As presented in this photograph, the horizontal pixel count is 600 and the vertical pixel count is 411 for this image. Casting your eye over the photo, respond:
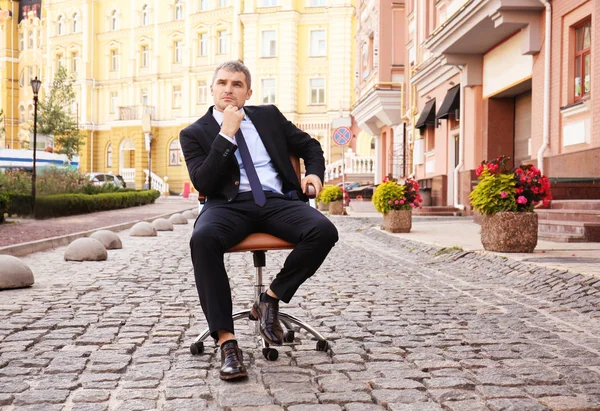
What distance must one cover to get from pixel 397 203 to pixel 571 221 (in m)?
3.82

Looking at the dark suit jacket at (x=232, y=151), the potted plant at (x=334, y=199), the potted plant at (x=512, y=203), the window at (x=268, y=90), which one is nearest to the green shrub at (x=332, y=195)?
the potted plant at (x=334, y=199)

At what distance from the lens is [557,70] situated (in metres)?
14.4

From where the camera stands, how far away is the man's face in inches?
175

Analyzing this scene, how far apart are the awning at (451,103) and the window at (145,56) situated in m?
35.7

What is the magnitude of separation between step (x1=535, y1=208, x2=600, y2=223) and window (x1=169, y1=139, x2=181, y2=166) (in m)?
40.5

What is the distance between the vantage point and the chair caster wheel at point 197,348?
13.9 ft

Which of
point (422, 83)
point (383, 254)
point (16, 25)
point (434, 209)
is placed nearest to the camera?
point (383, 254)

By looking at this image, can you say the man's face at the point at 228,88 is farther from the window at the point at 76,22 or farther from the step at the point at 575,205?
the window at the point at 76,22

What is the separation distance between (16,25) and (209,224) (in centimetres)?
6640

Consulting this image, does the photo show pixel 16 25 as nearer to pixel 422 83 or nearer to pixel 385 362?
pixel 422 83

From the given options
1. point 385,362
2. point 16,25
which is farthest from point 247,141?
point 16,25

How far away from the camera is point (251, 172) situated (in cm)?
445

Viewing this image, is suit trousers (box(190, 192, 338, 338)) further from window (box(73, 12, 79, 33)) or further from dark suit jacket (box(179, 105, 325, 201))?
window (box(73, 12, 79, 33))

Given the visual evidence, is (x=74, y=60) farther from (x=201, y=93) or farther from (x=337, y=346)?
(x=337, y=346)
